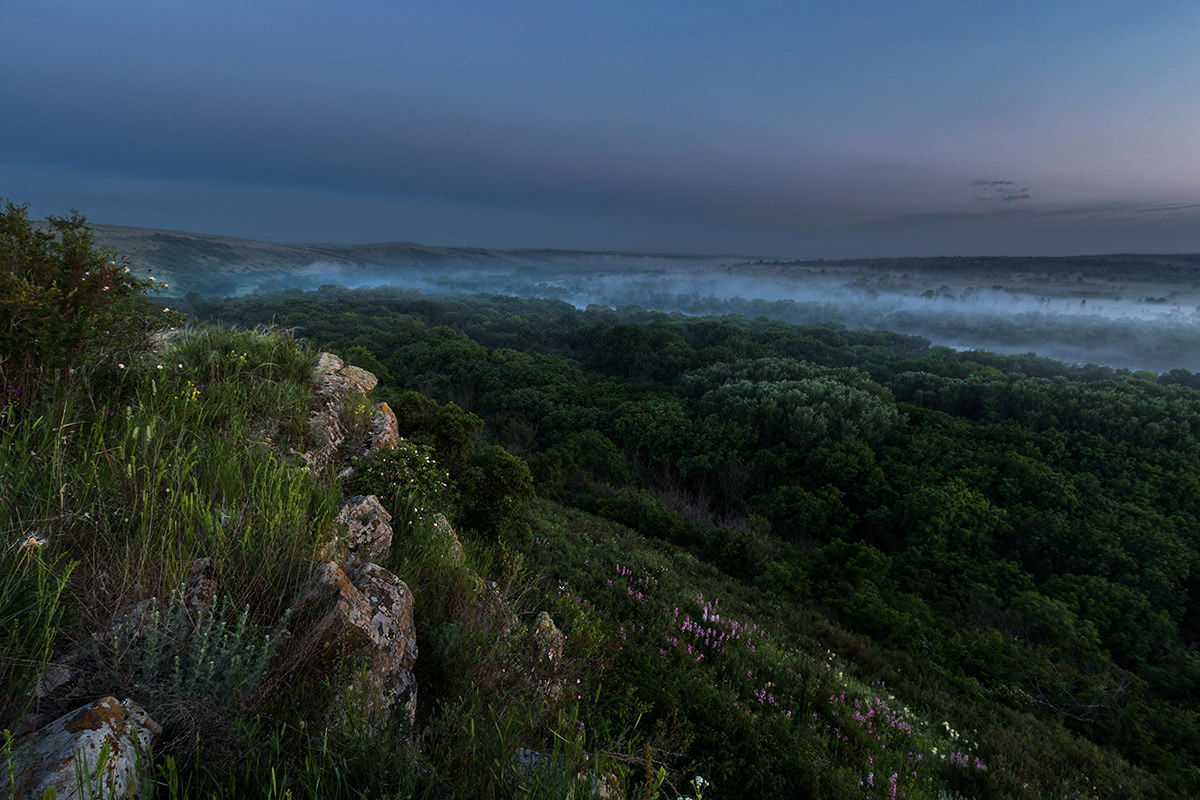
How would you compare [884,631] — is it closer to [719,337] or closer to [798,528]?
[798,528]

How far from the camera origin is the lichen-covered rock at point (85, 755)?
1.61 metres

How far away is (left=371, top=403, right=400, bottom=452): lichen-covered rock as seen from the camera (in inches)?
280

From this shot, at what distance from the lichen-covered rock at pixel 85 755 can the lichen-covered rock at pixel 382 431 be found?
494cm

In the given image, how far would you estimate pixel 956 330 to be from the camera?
10688cm

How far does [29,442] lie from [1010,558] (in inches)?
905

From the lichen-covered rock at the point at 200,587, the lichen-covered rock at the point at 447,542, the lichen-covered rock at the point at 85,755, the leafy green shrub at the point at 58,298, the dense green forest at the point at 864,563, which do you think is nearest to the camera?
the lichen-covered rock at the point at 85,755

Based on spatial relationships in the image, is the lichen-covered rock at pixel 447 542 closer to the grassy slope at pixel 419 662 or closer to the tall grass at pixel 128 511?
the grassy slope at pixel 419 662

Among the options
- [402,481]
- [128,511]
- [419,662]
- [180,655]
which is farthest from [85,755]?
[402,481]

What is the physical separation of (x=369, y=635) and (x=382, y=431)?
199 inches

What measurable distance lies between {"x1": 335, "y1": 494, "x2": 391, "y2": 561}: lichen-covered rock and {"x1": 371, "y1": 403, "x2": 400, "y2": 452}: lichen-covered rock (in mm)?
2146

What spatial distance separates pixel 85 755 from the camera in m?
1.67

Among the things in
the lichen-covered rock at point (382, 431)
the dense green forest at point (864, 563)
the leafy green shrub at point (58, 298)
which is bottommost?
the dense green forest at point (864, 563)

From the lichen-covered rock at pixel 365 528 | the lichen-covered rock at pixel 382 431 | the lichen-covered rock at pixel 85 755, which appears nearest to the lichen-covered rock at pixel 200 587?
the lichen-covered rock at pixel 85 755

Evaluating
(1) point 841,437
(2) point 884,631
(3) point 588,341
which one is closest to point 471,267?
(3) point 588,341
